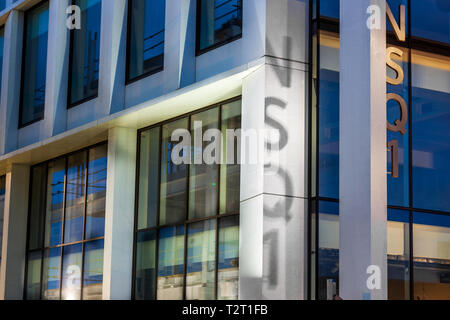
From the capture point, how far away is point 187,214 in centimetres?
2016

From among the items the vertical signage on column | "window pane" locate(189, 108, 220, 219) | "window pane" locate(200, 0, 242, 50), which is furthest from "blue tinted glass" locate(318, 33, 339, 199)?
"window pane" locate(189, 108, 220, 219)

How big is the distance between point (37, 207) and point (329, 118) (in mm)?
12737

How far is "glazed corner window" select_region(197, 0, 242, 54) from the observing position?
61.8ft

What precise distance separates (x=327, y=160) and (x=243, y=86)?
8.05 feet

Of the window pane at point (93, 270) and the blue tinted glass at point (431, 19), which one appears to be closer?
the blue tinted glass at point (431, 19)

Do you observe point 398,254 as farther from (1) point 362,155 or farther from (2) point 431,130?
(1) point 362,155

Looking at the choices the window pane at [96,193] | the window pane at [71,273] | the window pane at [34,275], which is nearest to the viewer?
the window pane at [96,193]

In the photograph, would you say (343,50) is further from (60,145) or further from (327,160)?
(60,145)

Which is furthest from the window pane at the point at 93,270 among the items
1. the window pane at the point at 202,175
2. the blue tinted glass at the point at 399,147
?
the blue tinted glass at the point at 399,147

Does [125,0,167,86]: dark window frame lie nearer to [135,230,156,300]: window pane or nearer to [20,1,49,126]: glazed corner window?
[135,230,156,300]: window pane

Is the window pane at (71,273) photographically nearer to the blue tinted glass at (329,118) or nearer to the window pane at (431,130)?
the blue tinted glass at (329,118)

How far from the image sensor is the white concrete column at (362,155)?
14930 millimetres

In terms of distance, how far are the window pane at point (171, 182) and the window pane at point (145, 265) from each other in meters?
0.73

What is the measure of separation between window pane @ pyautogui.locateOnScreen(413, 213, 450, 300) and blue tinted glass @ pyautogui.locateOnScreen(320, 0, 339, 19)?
4.74m
